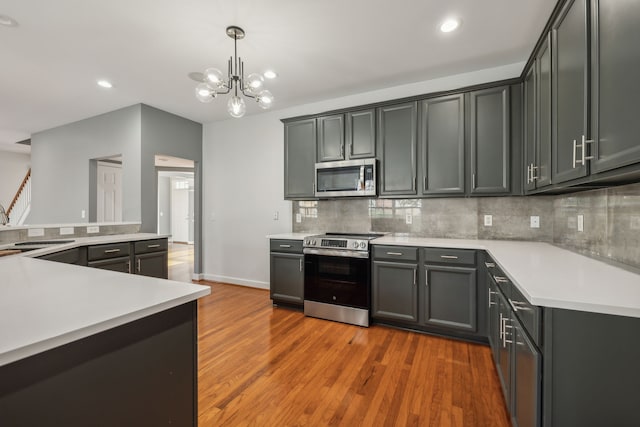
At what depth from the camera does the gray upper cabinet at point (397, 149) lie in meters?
3.08

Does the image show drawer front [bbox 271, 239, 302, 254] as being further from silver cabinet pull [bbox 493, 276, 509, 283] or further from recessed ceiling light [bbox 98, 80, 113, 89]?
recessed ceiling light [bbox 98, 80, 113, 89]

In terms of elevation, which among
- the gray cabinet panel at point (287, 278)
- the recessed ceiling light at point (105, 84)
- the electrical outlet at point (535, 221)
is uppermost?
the recessed ceiling light at point (105, 84)

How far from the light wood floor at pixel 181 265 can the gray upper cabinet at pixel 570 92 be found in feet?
16.6

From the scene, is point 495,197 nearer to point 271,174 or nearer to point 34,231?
point 271,174

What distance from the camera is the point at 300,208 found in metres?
4.08

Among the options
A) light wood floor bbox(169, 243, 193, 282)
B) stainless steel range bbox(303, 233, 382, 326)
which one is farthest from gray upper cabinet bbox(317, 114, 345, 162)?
light wood floor bbox(169, 243, 193, 282)

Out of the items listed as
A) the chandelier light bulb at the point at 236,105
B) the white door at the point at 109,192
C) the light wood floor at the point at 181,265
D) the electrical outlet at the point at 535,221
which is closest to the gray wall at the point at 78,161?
the white door at the point at 109,192

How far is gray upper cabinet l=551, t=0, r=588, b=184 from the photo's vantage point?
4.67 ft

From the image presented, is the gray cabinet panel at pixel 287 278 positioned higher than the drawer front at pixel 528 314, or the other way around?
the drawer front at pixel 528 314

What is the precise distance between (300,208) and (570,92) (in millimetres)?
3049

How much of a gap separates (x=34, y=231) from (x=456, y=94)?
4.61m

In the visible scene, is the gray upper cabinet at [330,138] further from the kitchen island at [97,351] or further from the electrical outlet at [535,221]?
the kitchen island at [97,351]

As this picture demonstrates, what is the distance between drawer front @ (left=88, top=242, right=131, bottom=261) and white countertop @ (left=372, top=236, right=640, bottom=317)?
360 centimetres

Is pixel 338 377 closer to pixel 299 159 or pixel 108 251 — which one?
pixel 299 159
